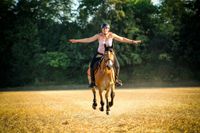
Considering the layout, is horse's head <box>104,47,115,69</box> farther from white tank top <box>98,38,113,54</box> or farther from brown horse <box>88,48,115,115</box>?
white tank top <box>98,38,113,54</box>

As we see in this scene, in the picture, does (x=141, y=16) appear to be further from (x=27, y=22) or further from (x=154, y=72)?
(x=27, y=22)

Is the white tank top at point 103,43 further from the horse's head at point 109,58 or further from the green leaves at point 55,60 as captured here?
the green leaves at point 55,60

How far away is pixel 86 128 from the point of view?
548 inches

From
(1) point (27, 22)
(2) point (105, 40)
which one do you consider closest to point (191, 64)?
(1) point (27, 22)

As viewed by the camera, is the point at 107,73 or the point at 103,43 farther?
the point at 103,43

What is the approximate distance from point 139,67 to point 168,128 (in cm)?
4378

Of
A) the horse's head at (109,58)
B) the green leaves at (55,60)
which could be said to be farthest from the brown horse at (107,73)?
the green leaves at (55,60)

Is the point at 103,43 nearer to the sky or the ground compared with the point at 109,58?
nearer to the sky

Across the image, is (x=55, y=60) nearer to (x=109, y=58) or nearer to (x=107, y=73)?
(x=107, y=73)

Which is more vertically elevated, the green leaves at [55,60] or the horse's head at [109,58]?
the green leaves at [55,60]

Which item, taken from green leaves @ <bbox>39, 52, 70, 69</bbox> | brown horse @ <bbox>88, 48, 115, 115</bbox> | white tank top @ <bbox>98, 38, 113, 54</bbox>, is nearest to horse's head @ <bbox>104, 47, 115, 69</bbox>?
brown horse @ <bbox>88, 48, 115, 115</bbox>

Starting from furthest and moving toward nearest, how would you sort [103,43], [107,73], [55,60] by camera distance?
[55,60] < [103,43] < [107,73]

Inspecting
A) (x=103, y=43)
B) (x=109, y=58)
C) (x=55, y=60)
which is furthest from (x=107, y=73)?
(x=55, y=60)

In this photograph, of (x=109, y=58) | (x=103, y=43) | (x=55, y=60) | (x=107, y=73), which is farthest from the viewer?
(x=55, y=60)
